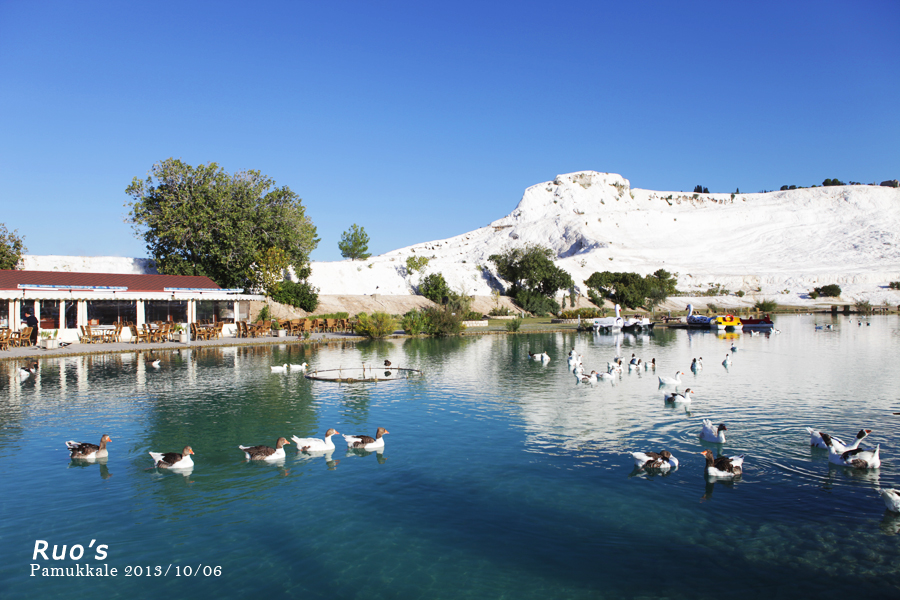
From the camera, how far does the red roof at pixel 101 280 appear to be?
3114 cm

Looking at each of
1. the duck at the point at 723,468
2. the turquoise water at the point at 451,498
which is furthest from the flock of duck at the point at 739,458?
the turquoise water at the point at 451,498

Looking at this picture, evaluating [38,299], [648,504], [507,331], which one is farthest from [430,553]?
[507,331]

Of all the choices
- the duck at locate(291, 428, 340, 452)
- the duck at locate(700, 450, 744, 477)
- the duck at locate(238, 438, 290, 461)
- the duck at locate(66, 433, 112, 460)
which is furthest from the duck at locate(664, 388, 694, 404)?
the duck at locate(66, 433, 112, 460)

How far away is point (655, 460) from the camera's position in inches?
394

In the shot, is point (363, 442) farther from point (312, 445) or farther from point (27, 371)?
point (27, 371)

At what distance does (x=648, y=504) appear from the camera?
28.6ft

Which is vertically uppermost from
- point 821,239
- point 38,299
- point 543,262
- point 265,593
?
point 821,239

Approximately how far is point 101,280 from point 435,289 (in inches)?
1317

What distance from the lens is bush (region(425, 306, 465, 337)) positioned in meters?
39.3

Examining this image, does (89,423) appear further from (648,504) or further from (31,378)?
(648,504)

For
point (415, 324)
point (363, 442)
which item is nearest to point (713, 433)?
point (363, 442)

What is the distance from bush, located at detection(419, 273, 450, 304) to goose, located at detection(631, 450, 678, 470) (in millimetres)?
49373

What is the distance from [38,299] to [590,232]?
4572 inches

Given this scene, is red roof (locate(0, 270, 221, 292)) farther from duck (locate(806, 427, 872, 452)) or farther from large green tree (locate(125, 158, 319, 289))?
duck (locate(806, 427, 872, 452))
